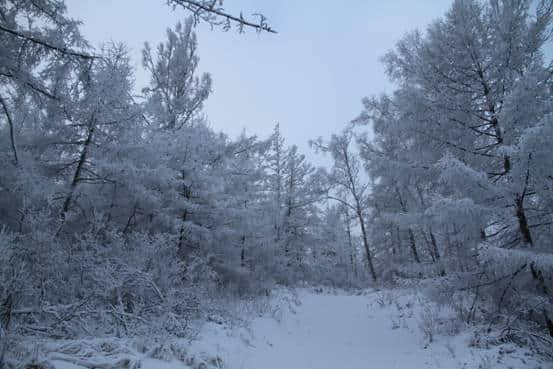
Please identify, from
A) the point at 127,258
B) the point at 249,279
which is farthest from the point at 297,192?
the point at 127,258

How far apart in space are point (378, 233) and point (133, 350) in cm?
1771

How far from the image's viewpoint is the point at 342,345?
18.8 feet

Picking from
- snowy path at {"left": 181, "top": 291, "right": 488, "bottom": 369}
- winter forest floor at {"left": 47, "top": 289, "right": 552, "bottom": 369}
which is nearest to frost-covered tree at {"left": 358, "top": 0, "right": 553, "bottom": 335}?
winter forest floor at {"left": 47, "top": 289, "right": 552, "bottom": 369}

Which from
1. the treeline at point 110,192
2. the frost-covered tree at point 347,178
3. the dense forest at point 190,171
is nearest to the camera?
the treeline at point 110,192

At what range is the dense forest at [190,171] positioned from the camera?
3.53 metres

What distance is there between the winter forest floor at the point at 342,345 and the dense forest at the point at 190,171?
508 millimetres

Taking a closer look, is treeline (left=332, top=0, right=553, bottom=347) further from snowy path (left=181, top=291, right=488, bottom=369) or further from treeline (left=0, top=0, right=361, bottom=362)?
treeline (left=0, top=0, right=361, bottom=362)

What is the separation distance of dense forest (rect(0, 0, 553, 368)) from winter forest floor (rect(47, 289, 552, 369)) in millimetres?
508

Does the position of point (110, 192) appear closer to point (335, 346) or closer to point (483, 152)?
point (335, 346)

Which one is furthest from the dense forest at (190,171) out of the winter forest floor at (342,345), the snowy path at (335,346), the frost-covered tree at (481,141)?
the snowy path at (335,346)

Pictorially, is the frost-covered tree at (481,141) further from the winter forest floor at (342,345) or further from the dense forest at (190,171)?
the winter forest floor at (342,345)

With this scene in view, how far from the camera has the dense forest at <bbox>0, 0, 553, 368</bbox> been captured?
11.6 feet

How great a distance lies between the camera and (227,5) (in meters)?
2.02

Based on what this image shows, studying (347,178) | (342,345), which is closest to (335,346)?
(342,345)
